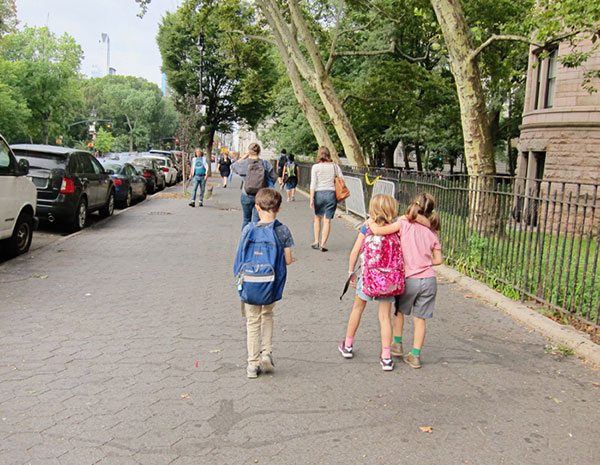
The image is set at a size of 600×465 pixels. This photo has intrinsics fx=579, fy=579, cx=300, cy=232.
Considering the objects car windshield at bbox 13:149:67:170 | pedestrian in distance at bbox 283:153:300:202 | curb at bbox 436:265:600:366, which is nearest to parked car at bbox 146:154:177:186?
pedestrian in distance at bbox 283:153:300:202

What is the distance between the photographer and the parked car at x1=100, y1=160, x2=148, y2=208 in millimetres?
17844

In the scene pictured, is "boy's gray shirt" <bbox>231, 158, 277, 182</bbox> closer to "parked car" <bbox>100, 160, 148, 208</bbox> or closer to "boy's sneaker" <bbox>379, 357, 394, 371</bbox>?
"boy's sneaker" <bbox>379, 357, 394, 371</bbox>

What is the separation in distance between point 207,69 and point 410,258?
4430cm

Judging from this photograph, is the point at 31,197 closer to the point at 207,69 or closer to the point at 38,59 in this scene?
the point at 207,69

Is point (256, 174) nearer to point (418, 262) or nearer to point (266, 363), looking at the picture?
point (418, 262)

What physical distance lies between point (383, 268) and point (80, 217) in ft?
31.3

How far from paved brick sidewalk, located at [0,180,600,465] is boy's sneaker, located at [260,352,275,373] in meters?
0.06

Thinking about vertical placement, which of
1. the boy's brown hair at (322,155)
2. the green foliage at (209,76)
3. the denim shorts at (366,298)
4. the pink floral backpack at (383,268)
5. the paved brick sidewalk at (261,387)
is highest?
the green foliage at (209,76)

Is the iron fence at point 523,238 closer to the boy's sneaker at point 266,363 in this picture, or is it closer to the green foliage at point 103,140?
the boy's sneaker at point 266,363

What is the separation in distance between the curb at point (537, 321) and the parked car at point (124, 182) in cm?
1209

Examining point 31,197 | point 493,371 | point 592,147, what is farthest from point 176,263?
point 592,147

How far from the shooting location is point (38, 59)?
193 ft

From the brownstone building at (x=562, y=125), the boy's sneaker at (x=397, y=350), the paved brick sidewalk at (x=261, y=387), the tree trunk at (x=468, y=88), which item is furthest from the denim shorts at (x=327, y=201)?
the brownstone building at (x=562, y=125)

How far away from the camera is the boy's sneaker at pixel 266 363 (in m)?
4.55
